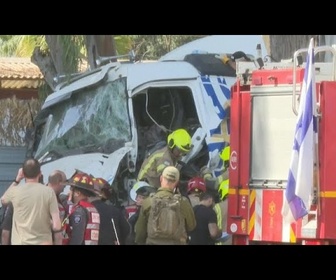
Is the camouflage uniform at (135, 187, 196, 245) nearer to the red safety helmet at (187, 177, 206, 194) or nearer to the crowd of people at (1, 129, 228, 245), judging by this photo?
the crowd of people at (1, 129, 228, 245)

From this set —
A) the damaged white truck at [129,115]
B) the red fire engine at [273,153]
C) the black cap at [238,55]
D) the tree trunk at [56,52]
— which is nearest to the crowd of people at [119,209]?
the damaged white truck at [129,115]

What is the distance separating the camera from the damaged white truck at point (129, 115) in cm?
1101

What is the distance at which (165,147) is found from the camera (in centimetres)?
1108

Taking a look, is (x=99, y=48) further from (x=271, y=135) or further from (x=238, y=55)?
(x=271, y=135)

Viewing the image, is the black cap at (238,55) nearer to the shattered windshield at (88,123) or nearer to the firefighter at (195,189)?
the shattered windshield at (88,123)

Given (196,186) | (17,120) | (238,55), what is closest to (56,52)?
(17,120)

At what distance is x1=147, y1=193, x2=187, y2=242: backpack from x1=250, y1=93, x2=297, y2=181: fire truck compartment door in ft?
3.51

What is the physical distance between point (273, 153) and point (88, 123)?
2483mm

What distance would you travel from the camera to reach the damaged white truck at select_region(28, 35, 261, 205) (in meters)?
11.0

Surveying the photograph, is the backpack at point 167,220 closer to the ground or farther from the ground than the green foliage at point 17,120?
closer to the ground

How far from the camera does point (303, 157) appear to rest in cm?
895

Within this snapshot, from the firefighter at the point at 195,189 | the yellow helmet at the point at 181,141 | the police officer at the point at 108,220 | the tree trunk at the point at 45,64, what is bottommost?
the police officer at the point at 108,220
